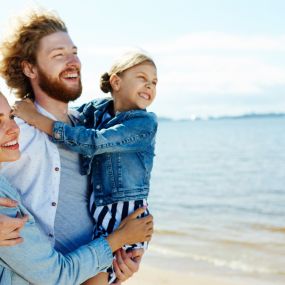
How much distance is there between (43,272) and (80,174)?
26.8 inches

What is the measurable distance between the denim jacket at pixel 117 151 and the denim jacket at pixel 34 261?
1.52 feet

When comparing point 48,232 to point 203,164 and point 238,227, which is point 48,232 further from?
point 203,164

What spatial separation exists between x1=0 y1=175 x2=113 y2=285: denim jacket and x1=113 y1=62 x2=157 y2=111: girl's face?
0.96 meters

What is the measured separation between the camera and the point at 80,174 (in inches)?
121

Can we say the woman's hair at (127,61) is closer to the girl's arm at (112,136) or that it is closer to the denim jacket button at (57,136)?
the girl's arm at (112,136)

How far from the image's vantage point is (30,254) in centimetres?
Answer: 247

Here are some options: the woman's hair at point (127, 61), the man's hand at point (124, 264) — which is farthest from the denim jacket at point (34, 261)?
the woman's hair at point (127, 61)

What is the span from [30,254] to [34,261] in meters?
0.04

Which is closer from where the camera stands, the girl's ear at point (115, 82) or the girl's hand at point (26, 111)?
the girl's hand at point (26, 111)

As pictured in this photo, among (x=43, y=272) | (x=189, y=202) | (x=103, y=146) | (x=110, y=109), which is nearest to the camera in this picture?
(x=43, y=272)

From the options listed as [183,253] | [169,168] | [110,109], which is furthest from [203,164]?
[110,109]

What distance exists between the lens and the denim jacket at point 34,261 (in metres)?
2.44

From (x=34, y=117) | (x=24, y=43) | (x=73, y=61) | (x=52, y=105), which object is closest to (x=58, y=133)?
(x=34, y=117)

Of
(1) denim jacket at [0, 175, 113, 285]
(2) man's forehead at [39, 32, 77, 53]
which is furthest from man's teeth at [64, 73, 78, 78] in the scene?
(1) denim jacket at [0, 175, 113, 285]
